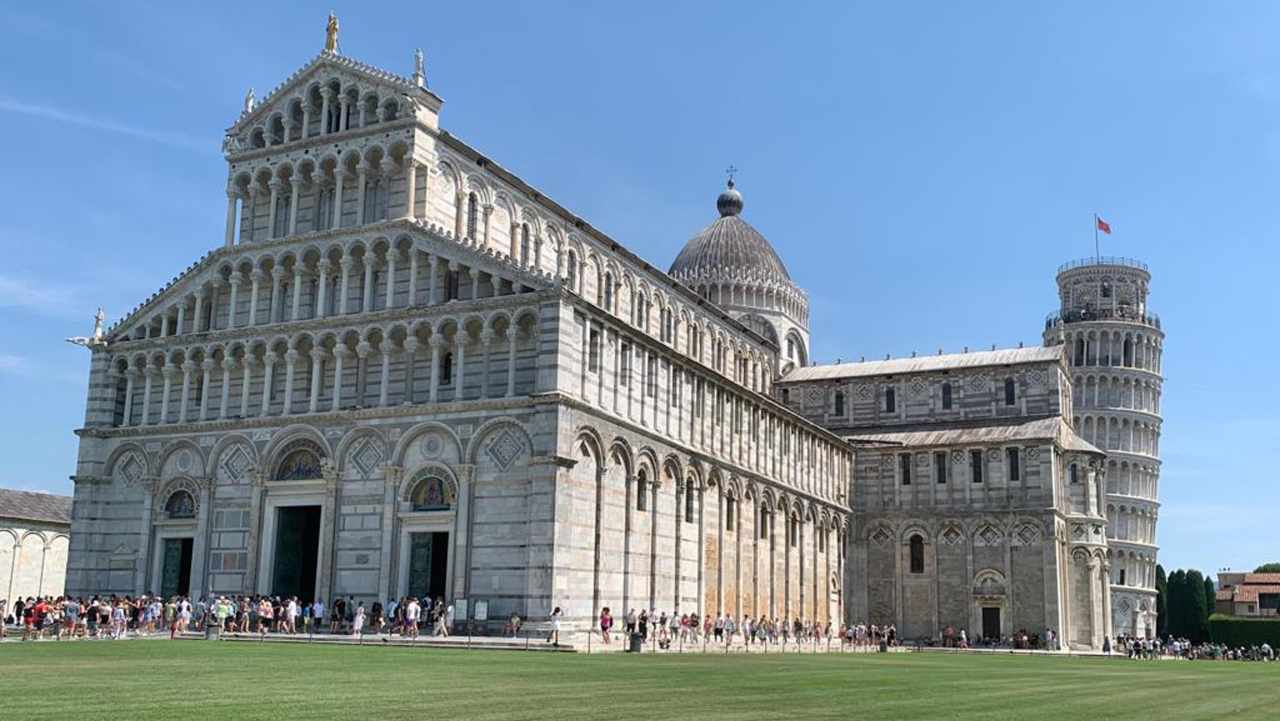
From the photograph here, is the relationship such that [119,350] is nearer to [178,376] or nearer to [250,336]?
[178,376]

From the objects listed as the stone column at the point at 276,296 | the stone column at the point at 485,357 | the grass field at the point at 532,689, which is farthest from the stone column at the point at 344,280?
the grass field at the point at 532,689

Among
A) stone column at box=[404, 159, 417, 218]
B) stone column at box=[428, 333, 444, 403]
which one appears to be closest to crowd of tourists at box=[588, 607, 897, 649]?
stone column at box=[428, 333, 444, 403]

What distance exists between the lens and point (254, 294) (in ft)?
150

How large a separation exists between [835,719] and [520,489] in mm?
24703

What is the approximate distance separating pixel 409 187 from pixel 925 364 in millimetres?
41409

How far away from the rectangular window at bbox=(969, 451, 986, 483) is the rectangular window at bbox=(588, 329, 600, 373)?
109ft

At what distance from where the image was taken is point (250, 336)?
44969 mm

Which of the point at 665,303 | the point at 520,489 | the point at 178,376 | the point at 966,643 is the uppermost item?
the point at 665,303

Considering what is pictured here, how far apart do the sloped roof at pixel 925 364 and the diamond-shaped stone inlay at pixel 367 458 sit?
127 feet

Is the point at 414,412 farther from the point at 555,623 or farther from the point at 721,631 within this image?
the point at 721,631

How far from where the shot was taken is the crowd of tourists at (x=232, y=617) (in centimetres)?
3709

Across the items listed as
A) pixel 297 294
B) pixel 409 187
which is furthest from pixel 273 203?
pixel 409 187

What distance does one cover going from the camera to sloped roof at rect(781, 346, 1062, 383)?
7175 cm

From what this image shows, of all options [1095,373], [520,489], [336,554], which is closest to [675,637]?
[520,489]
